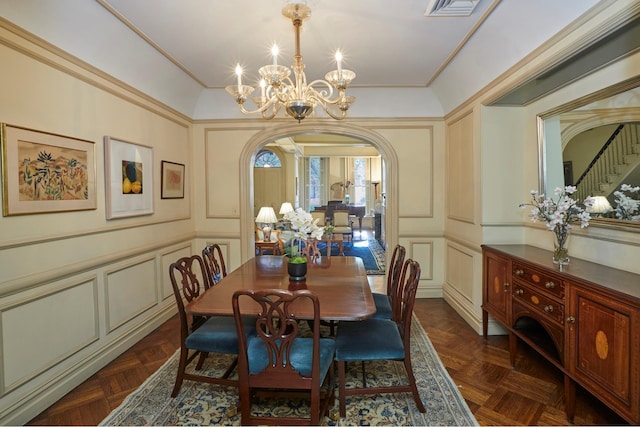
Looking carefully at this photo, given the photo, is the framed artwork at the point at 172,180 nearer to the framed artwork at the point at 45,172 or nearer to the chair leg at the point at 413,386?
the framed artwork at the point at 45,172

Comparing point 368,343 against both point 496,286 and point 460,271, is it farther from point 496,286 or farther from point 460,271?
point 460,271

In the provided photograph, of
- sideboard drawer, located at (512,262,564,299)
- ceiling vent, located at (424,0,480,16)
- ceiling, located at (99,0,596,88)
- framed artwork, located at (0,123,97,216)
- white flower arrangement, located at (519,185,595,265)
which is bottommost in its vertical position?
sideboard drawer, located at (512,262,564,299)

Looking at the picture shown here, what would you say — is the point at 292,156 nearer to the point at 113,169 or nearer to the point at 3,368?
the point at 113,169

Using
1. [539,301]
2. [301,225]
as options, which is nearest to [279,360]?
[301,225]

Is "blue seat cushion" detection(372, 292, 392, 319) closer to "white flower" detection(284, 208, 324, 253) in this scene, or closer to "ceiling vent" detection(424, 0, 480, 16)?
"white flower" detection(284, 208, 324, 253)

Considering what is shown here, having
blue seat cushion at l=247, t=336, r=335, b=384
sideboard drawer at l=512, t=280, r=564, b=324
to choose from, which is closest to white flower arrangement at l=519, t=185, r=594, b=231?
sideboard drawer at l=512, t=280, r=564, b=324

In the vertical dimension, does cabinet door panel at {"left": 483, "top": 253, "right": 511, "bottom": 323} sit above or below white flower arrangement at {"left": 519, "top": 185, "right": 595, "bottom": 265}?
below

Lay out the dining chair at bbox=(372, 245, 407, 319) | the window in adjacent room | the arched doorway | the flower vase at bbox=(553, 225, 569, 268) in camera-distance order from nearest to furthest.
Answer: the flower vase at bbox=(553, 225, 569, 268) → the dining chair at bbox=(372, 245, 407, 319) → the arched doorway → the window in adjacent room

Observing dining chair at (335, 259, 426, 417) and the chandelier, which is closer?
dining chair at (335, 259, 426, 417)

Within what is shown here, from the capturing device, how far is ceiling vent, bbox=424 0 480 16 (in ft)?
7.81

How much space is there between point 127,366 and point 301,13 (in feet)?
9.97

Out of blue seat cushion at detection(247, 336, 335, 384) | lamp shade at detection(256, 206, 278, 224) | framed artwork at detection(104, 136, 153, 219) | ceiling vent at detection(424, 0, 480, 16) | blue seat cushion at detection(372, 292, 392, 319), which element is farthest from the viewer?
lamp shade at detection(256, 206, 278, 224)

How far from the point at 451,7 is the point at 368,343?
7.98 ft

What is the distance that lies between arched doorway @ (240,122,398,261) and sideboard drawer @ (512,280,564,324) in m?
2.03
